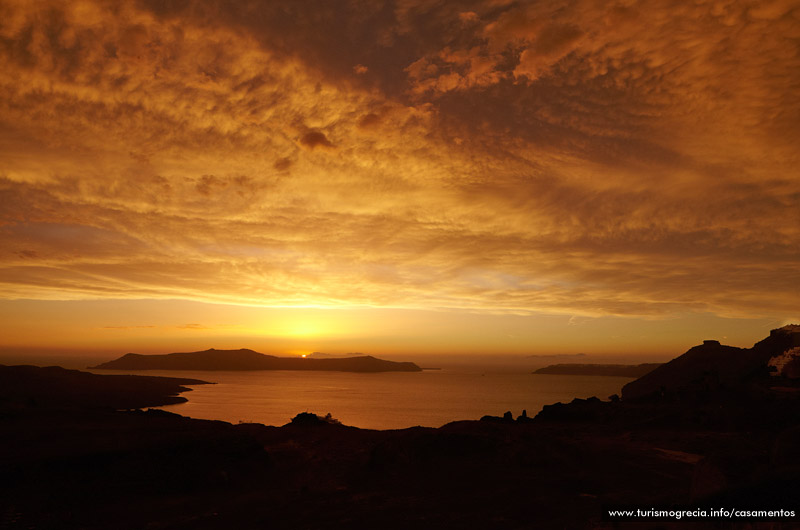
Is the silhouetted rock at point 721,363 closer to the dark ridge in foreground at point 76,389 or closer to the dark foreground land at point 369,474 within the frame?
the dark foreground land at point 369,474

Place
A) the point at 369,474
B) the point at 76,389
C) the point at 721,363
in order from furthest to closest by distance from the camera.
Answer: the point at 721,363
the point at 76,389
the point at 369,474

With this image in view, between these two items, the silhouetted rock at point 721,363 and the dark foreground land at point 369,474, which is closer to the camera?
the dark foreground land at point 369,474

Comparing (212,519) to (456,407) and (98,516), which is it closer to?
(98,516)

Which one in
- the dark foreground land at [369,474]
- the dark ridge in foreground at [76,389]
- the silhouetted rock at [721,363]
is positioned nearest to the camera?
the dark foreground land at [369,474]

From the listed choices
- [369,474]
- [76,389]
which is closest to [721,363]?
[369,474]

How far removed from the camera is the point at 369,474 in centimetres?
2302

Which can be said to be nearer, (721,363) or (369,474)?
(369,474)

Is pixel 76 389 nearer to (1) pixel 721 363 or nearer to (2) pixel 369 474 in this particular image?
(2) pixel 369 474

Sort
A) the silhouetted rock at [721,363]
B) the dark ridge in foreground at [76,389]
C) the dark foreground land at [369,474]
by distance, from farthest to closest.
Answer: the silhouetted rock at [721,363]
the dark ridge in foreground at [76,389]
the dark foreground land at [369,474]

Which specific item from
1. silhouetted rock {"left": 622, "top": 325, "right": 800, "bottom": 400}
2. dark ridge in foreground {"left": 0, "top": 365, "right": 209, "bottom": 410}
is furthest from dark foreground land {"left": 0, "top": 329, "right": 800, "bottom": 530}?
dark ridge in foreground {"left": 0, "top": 365, "right": 209, "bottom": 410}

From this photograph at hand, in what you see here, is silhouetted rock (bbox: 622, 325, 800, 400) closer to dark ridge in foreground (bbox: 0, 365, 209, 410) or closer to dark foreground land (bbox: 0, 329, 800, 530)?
dark foreground land (bbox: 0, 329, 800, 530)

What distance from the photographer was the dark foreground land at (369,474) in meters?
15.1

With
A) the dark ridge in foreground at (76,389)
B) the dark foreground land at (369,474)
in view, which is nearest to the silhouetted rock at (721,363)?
the dark foreground land at (369,474)

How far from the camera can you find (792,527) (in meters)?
7.78
